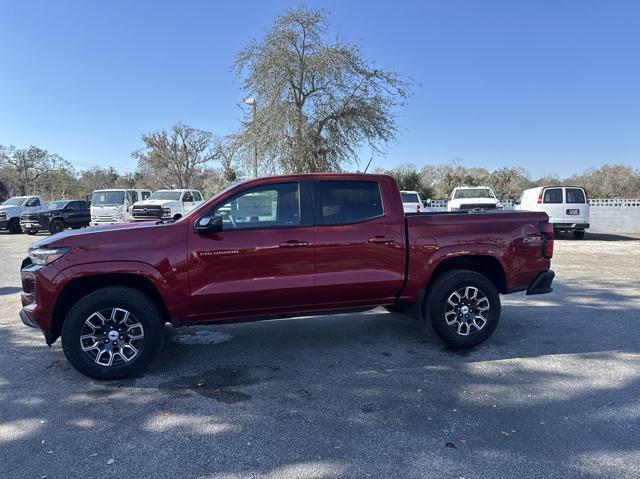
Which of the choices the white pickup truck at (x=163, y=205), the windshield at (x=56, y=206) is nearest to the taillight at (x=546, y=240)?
the white pickup truck at (x=163, y=205)

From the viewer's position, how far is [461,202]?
704 inches

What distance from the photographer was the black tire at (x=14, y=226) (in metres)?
23.1

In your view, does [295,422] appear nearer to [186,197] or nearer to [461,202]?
[461,202]

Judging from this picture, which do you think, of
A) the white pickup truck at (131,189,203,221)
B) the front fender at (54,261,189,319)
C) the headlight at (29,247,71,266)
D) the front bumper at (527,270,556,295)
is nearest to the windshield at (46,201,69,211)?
the white pickup truck at (131,189,203,221)

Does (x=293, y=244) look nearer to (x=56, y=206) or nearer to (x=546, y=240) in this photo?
(x=546, y=240)

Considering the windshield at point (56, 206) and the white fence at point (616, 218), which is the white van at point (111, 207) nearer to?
the windshield at point (56, 206)

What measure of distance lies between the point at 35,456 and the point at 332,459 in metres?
1.98

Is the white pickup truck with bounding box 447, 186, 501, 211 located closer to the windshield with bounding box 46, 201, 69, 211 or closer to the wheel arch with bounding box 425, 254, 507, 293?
the wheel arch with bounding box 425, 254, 507, 293

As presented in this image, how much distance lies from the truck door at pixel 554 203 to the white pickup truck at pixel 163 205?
13.8 m

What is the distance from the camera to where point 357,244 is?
15.4ft

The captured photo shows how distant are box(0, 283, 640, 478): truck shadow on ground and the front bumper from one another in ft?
1.91

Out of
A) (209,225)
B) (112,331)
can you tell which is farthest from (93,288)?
(209,225)


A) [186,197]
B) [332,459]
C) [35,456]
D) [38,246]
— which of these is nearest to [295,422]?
[332,459]

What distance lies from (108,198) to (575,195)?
20.1 m
